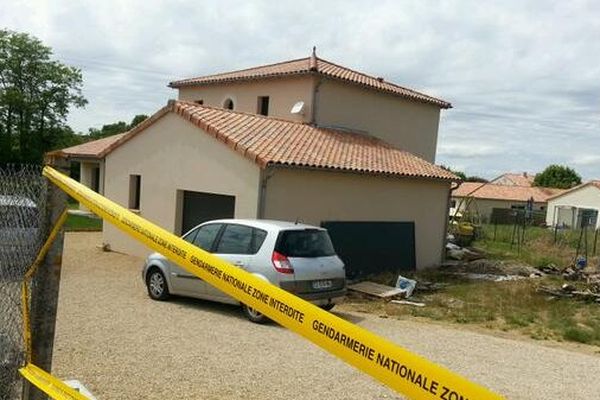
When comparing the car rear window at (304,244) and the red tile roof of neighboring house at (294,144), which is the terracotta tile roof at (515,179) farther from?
the car rear window at (304,244)

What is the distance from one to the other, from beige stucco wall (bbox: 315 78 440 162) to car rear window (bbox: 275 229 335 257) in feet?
32.9

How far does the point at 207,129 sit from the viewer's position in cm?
1531

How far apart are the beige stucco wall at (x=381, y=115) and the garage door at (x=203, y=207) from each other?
5259 mm

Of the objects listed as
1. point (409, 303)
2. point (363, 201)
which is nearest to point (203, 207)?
point (363, 201)

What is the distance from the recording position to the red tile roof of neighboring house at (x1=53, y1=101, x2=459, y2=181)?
14.8 metres

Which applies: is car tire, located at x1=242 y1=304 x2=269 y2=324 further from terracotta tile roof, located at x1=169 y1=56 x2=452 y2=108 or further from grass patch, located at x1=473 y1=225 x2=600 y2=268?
grass patch, located at x1=473 y1=225 x2=600 y2=268

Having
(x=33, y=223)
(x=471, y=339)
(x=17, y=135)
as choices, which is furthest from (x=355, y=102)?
(x=17, y=135)

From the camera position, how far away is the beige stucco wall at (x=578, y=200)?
58750mm

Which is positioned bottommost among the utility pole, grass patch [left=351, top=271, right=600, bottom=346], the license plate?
grass patch [left=351, top=271, right=600, bottom=346]

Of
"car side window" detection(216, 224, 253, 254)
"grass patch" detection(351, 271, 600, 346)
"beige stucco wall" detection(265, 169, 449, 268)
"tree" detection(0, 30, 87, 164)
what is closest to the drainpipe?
"beige stucco wall" detection(265, 169, 449, 268)

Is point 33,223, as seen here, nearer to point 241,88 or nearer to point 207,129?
point 207,129

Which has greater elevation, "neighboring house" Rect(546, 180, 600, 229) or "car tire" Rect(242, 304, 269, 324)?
"neighboring house" Rect(546, 180, 600, 229)

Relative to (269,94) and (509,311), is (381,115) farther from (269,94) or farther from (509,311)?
(509,311)

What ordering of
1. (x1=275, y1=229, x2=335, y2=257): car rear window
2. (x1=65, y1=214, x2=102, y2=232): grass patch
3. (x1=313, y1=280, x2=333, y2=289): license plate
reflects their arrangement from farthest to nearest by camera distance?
(x1=65, y1=214, x2=102, y2=232): grass patch
(x1=313, y1=280, x2=333, y2=289): license plate
(x1=275, y1=229, x2=335, y2=257): car rear window
